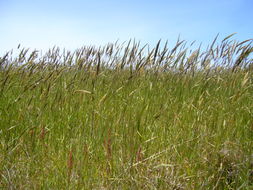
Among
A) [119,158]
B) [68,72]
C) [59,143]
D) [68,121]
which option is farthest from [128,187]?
[68,72]

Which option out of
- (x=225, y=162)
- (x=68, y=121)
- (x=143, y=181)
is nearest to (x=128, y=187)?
(x=143, y=181)

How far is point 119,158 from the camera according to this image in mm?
1644

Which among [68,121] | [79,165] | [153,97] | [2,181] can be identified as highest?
[153,97]

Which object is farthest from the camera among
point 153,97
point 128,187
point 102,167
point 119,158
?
point 153,97

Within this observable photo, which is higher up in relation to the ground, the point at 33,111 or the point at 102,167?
the point at 33,111

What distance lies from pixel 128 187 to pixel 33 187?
0.49 meters

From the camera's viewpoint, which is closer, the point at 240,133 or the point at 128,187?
the point at 128,187

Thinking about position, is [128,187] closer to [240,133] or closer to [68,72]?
[240,133]

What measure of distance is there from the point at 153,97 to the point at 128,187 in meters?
1.24

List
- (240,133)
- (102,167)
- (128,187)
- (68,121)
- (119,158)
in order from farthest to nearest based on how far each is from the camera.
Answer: (68,121)
(240,133)
(102,167)
(119,158)
(128,187)

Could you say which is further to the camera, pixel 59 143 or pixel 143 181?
pixel 59 143

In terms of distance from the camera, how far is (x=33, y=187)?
1507 millimetres

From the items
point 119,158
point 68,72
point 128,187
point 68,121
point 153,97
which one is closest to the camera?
point 128,187

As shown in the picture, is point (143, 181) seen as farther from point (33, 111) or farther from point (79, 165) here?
point (33, 111)
